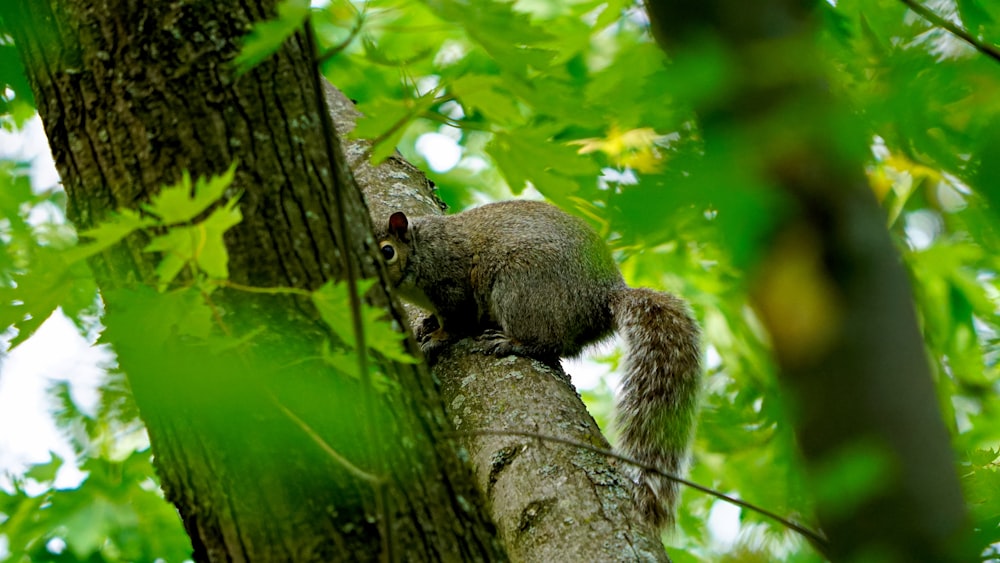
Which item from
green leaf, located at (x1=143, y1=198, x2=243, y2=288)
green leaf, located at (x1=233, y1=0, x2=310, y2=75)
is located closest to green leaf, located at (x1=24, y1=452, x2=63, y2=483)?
green leaf, located at (x1=143, y1=198, x2=243, y2=288)

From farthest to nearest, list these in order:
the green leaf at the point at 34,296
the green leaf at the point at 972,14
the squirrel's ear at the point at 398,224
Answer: the squirrel's ear at the point at 398,224 → the green leaf at the point at 972,14 → the green leaf at the point at 34,296

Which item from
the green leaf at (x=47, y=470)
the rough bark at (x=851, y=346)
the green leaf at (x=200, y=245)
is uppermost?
the green leaf at (x=47, y=470)

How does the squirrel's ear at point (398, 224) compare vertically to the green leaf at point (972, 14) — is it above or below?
above

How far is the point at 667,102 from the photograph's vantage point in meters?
0.89

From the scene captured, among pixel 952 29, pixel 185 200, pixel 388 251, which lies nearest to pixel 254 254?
pixel 185 200

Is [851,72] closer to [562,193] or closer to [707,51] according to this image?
[707,51]

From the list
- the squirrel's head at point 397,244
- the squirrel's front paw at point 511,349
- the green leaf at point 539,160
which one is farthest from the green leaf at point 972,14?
the squirrel's head at point 397,244

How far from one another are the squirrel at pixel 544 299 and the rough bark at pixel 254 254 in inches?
73.3

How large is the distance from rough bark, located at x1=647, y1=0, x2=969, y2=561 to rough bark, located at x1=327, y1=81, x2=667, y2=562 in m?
1.30

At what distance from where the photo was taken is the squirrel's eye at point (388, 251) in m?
4.15

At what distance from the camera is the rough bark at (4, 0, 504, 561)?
4.68ft

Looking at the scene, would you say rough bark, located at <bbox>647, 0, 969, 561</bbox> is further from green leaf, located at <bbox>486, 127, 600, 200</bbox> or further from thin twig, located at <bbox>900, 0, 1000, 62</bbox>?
green leaf, located at <bbox>486, 127, 600, 200</bbox>

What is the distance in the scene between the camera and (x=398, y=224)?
3953mm

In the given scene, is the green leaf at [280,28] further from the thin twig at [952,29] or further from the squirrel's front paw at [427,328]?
the squirrel's front paw at [427,328]
